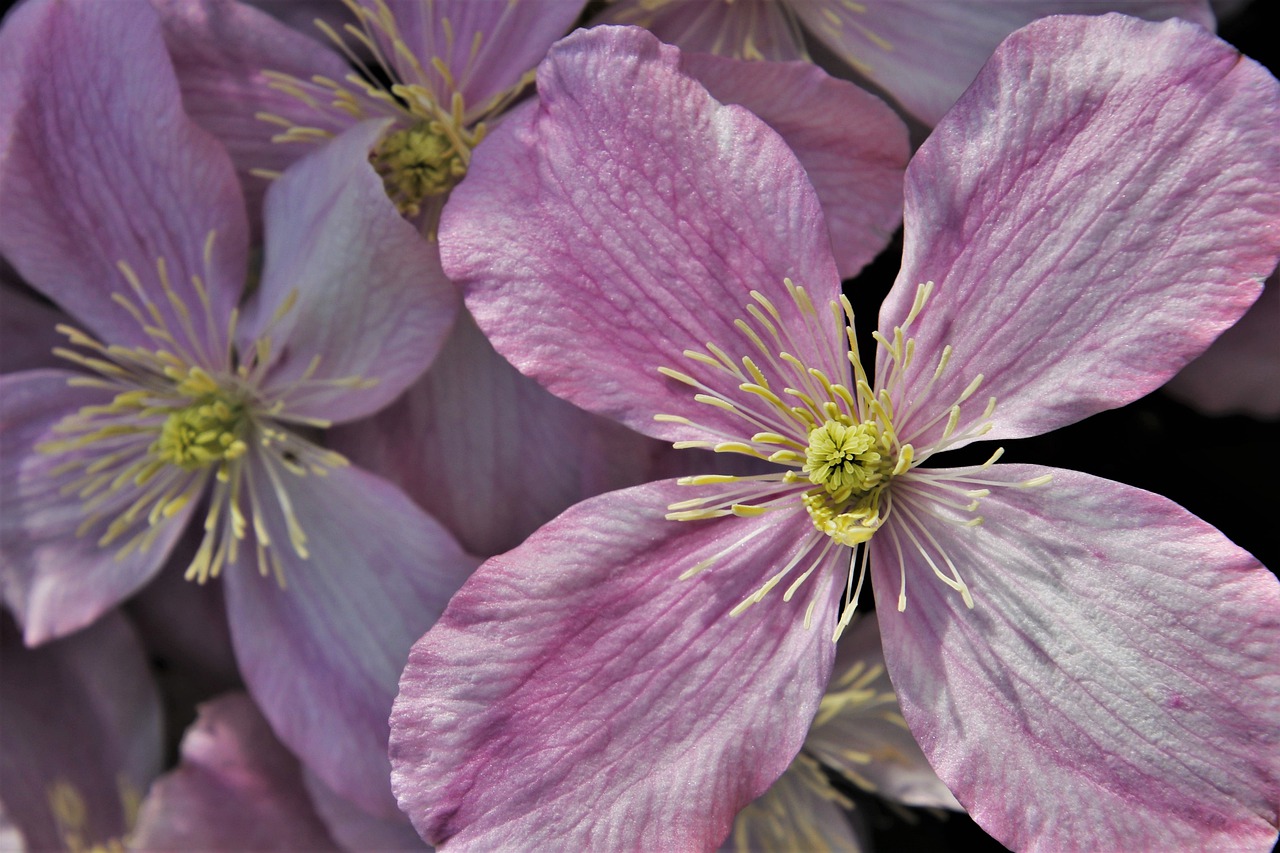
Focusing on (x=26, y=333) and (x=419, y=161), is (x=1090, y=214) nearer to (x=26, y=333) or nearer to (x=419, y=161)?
(x=419, y=161)

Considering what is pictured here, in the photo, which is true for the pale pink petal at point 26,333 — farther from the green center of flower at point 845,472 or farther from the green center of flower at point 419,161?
the green center of flower at point 845,472

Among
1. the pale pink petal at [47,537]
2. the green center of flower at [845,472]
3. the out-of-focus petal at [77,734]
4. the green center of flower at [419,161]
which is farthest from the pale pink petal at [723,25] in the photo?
the out-of-focus petal at [77,734]

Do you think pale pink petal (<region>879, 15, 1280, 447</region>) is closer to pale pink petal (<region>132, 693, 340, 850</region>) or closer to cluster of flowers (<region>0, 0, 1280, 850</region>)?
cluster of flowers (<region>0, 0, 1280, 850</region>)

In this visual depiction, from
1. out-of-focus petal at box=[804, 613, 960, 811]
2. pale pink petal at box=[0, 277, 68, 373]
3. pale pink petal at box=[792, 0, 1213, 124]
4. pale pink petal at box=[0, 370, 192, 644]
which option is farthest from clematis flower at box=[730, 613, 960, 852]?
pale pink petal at box=[0, 277, 68, 373]

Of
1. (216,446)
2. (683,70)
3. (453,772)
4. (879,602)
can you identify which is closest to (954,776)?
(879,602)

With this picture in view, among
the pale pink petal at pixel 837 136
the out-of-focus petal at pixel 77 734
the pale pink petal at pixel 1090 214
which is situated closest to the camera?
the pale pink petal at pixel 1090 214

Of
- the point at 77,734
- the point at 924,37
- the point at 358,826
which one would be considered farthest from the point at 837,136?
the point at 77,734
